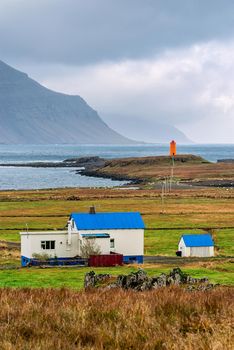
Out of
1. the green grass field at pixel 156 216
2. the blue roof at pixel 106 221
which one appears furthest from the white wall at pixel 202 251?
the blue roof at pixel 106 221

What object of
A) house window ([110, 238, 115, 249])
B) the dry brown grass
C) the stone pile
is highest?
the dry brown grass

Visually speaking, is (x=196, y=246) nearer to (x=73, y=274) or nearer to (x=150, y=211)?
(x=73, y=274)

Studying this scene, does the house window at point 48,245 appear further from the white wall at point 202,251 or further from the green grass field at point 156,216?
the white wall at point 202,251

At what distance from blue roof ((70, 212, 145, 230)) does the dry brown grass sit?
139 ft

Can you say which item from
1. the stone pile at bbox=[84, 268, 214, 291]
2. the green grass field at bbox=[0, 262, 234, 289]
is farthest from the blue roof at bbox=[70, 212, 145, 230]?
the stone pile at bbox=[84, 268, 214, 291]

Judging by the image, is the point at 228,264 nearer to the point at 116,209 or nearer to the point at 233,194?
the point at 116,209

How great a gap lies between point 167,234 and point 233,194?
62122 millimetres

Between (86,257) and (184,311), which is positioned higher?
(184,311)

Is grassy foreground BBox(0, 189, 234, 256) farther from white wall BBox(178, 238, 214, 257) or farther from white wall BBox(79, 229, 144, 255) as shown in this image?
white wall BBox(79, 229, 144, 255)

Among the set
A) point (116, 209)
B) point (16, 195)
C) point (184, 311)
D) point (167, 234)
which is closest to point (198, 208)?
point (116, 209)

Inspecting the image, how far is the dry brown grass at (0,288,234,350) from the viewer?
9953mm

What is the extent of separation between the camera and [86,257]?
54594 mm

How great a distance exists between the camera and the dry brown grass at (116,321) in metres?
9.95

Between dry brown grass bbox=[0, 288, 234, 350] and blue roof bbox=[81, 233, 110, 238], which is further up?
dry brown grass bbox=[0, 288, 234, 350]
